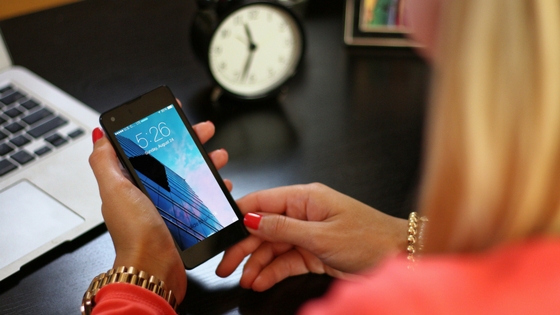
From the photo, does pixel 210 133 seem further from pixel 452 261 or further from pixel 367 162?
pixel 452 261

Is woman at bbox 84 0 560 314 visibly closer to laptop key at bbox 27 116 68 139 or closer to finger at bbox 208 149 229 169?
finger at bbox 208 149 229 169

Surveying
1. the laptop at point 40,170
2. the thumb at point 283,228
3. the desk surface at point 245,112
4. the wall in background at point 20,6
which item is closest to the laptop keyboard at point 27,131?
the laptop at point 40,170

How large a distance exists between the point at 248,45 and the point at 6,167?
1.35ft

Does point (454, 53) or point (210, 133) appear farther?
point (210, 133)

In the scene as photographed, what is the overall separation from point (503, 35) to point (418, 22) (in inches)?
3.5

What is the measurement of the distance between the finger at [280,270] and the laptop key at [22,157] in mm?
375

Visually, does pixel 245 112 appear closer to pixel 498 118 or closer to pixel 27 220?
pixel 27 220

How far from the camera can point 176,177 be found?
68 centimetres

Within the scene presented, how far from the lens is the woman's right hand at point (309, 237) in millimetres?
663

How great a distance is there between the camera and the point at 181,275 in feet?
2.13

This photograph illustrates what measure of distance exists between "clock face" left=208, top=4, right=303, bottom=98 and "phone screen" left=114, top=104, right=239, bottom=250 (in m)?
0.21

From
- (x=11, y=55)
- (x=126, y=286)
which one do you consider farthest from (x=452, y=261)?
(x=11, y=55)

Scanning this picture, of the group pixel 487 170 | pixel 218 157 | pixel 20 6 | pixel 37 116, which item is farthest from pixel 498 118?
pixel 20 6

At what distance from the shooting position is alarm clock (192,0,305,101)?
874 mm
